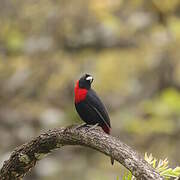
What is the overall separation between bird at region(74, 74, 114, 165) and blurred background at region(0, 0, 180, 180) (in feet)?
16.8

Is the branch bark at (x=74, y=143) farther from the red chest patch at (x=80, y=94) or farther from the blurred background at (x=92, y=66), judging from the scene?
the blurred background at (x=92, y=66)

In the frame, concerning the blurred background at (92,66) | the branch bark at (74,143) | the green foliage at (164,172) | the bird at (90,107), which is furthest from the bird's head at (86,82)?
the blurred background at (92,66)

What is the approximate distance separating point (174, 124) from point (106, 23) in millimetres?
2158

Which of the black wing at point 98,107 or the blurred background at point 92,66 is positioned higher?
the blurred background at point 92,66

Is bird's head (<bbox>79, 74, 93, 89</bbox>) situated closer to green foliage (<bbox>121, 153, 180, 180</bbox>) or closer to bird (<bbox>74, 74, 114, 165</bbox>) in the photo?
bird (<bbox>74, 74, 114, 165</bbox>)

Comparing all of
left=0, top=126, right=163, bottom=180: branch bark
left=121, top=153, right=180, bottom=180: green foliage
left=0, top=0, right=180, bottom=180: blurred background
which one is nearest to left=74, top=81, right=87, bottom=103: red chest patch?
left=0, top=126, right=163, bottom=180: branch bark

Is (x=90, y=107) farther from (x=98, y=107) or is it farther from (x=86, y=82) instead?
(x=86, y=82)

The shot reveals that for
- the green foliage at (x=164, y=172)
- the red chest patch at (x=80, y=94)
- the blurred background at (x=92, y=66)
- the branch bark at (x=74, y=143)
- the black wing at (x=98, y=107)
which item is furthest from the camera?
the blurred background at (x=92, y=66)

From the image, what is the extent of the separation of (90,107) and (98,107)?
0.09 m

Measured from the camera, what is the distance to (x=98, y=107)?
3775 mm

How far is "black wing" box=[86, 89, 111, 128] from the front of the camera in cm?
370

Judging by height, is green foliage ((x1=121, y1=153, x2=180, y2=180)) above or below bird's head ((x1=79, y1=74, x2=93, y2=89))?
below

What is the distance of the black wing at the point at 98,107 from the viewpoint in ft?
12.1

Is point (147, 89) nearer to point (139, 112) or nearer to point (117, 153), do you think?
point (139, 112)
